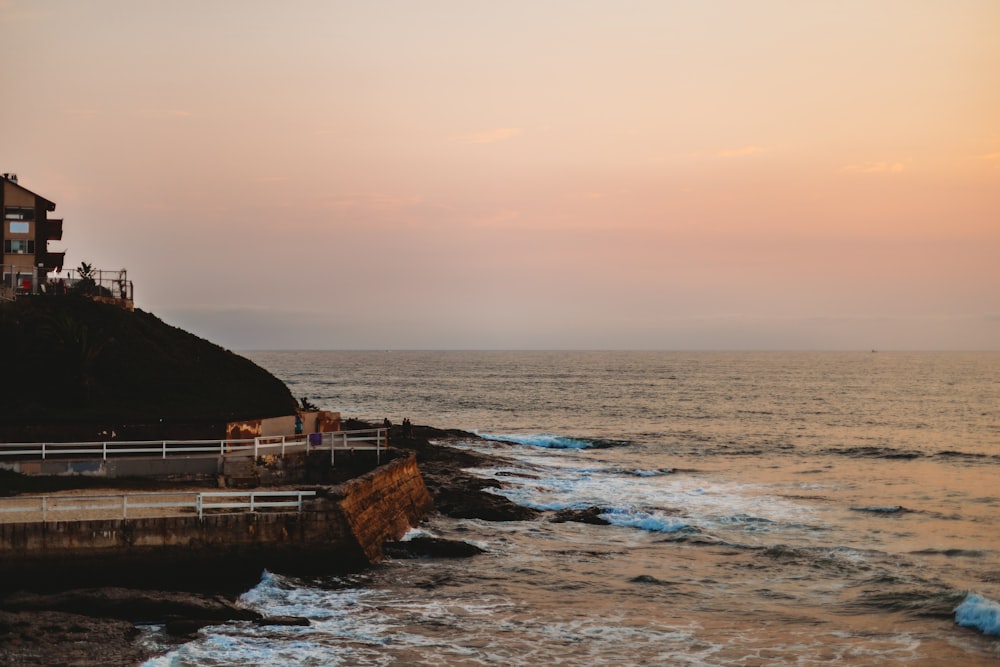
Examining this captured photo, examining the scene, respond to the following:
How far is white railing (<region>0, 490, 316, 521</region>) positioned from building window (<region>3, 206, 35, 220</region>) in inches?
1299

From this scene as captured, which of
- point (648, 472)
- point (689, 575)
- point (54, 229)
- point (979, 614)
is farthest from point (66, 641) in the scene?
point (54, 229)

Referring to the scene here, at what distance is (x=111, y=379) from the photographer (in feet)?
130

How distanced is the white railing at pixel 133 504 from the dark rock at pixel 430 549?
4.06m

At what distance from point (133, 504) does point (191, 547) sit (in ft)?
6.67

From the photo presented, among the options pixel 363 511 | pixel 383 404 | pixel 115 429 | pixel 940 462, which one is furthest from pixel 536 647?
pixel 383 404

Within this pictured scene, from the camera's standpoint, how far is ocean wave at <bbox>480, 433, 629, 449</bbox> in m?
66.5

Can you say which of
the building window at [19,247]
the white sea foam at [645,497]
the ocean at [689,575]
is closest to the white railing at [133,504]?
the ocean at [689,575]

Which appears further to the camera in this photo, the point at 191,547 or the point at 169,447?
the point at 169,447

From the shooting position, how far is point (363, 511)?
26250 mm

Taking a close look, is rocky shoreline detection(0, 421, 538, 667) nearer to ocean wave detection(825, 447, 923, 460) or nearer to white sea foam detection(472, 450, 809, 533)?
white sea foam detection(472, 450, 809, 533)

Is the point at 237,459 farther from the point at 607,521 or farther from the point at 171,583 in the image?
the point at 607,521

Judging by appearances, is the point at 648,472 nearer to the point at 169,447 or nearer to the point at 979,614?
the point at 169,447

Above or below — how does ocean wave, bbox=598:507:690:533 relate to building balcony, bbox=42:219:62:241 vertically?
below

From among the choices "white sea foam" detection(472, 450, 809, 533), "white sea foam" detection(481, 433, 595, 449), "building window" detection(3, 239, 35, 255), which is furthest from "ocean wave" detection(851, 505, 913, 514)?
"building window" detection(3, 239, 35, 255)
